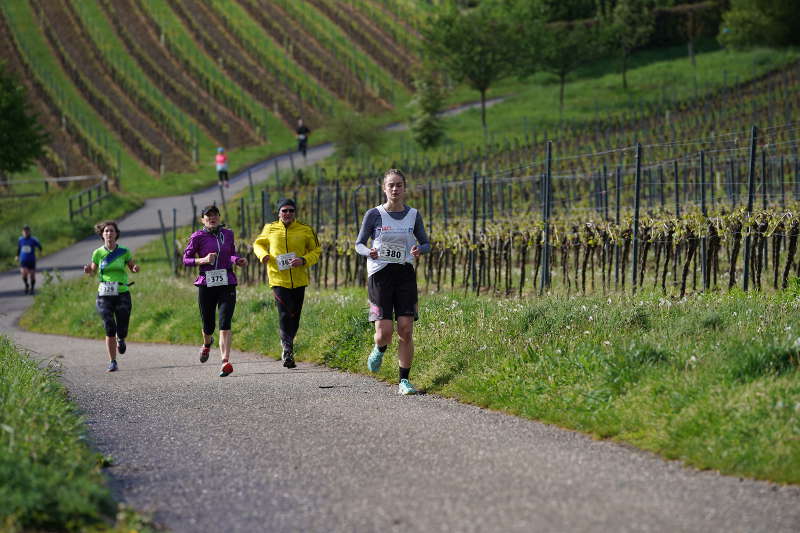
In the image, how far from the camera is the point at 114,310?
14484 mm

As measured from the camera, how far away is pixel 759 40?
64.5 meters

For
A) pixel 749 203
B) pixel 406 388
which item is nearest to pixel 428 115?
pixel 749 203

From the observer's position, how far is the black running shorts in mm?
10008

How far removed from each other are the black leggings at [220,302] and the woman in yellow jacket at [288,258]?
568 mm

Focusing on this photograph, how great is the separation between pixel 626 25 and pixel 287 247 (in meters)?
57.9

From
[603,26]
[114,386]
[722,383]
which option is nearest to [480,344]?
[722,383]

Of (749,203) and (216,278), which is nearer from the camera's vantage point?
(216,278)

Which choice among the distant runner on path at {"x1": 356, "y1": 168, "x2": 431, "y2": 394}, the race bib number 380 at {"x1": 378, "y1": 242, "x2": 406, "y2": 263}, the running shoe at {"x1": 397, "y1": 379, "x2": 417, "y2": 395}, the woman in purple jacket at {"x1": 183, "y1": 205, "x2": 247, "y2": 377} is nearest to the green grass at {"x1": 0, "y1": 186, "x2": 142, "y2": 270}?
the woman in purple jacket at {"x1": 183, "y1": 205, "x2": 247, "y2": 377}

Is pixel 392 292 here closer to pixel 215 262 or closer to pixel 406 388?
pixel 406 388

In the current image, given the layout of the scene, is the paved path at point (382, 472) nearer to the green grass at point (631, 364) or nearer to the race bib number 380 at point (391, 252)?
the green grass at point (631, 364)

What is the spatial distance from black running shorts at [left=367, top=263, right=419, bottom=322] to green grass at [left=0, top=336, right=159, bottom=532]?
10.4ft

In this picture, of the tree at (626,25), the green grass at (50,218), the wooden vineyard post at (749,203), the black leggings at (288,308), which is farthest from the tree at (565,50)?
the black leggings at (288,308)

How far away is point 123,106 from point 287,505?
6413 cm

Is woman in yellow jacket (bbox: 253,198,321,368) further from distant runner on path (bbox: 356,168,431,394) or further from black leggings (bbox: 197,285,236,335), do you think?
distant runner on path (bbox: 356,168,431,394)
